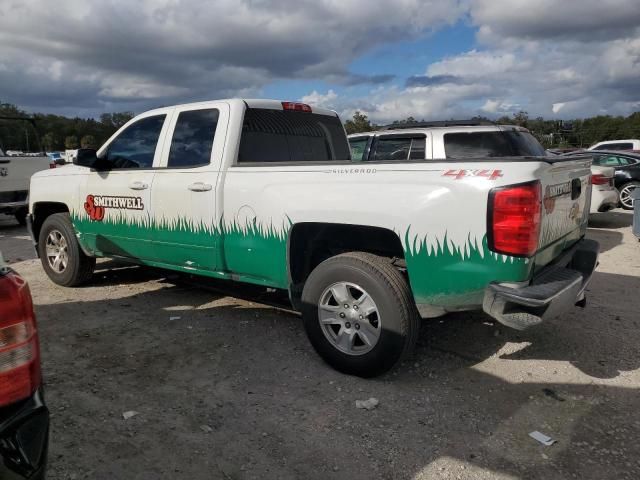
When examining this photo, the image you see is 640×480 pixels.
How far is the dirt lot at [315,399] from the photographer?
2.69 meters

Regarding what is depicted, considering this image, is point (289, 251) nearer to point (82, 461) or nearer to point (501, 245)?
point (501, 245)

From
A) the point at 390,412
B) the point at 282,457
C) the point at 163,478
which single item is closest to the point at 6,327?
the point at 163,478

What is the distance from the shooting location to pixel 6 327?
5.40ft

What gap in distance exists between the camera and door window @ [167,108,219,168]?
172 inches

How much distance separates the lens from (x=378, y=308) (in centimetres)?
336

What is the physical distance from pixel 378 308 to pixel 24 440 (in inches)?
86.8

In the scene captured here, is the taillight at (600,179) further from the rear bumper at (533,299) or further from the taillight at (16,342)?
the taillight at (16,342)

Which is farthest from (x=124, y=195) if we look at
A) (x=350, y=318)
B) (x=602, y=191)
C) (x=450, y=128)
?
(x=602, y=191)

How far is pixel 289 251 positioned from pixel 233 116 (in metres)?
1.31

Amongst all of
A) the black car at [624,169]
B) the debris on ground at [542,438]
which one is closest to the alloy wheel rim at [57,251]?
the debris on ground at [542,438]

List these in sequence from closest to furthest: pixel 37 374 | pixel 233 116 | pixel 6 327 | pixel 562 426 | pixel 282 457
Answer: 1. pixel 6 327
2. pixel 37 374
3. pixel 282 457
4. pixel 562 426
5. pixel 233 116

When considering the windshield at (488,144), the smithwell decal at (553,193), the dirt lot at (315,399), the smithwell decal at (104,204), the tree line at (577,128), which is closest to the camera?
the dirt lot at (315,399)

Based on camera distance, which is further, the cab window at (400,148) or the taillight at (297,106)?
the cab window at (400,148)

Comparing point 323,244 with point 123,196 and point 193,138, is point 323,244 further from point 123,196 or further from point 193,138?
point 123,196
